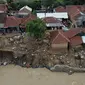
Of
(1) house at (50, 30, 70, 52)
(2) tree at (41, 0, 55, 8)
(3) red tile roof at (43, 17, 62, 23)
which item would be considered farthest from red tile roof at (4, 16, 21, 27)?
(2) tree at (41, 0, 55, 8)

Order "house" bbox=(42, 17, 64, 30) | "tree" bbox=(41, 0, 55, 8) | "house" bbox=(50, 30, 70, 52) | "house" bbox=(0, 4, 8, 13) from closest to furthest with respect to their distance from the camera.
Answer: "house" bbox=(50, 30, 70, 52) → "house" bbox=(42, 17, 64, 30) → "house" bbox=(0, 4, 8, 13) → "tree" bbox=(41, 0, 55, 8)

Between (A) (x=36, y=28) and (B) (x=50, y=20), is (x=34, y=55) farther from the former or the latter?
(B) (x=50, y=20)

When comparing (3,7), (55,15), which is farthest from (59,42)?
(3,7)

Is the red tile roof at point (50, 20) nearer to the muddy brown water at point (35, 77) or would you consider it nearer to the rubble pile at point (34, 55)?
the rubble pile at point (34, 55)

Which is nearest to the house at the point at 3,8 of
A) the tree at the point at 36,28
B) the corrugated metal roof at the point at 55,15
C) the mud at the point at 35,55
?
the corrugated metal roof at the point at 55,15

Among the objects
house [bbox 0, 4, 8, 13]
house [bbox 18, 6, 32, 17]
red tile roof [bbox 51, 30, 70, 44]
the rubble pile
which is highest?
house [bbox 0, 4, 8, 13]

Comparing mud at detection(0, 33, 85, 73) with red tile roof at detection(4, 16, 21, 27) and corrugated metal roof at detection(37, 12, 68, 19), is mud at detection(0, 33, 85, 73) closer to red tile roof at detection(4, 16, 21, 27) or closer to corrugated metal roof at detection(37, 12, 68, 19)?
red tile roof at detection(4, 16, 21, 27)
